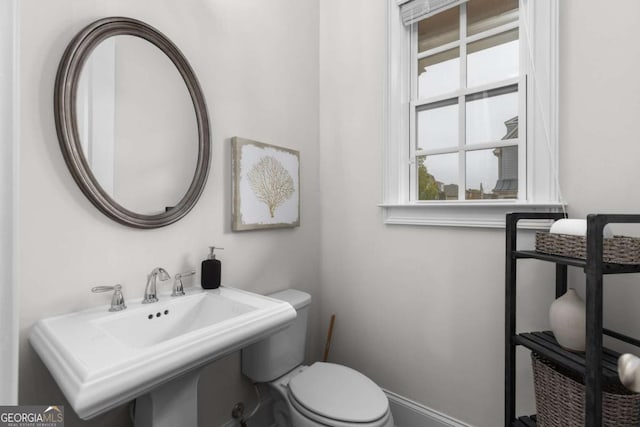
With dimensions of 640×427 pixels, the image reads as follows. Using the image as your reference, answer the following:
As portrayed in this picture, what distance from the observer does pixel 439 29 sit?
1579 mm

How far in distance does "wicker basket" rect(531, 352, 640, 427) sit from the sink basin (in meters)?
0.90

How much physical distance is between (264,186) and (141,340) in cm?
84

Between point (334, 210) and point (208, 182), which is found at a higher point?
point (208, 182)

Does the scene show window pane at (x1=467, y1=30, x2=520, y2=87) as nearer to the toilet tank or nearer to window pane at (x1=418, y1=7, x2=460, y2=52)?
window pane at (x1=418, y1=7, x2=460, y2=52)

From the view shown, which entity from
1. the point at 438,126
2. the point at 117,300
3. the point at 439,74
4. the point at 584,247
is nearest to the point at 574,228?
the point at 584,247

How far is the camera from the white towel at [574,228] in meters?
0.94

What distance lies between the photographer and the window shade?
149 centimetres

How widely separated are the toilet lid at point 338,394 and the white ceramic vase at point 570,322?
65 cm

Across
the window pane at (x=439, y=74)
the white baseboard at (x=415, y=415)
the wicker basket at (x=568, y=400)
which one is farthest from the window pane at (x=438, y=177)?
the white baseboard at (x=415, y=415)

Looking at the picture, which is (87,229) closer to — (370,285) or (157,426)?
(157,426)

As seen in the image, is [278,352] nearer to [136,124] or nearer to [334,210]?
[334,210]

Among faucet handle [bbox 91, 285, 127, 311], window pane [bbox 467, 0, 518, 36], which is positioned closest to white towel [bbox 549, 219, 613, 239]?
window pane [bbox 467, 0, 518, 36]

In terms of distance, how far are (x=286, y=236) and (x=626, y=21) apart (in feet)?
5.32

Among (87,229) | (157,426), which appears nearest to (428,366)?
(157,426)
